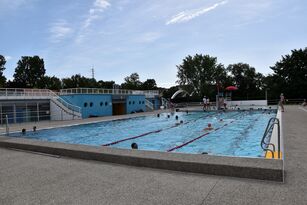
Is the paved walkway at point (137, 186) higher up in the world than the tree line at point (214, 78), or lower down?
lower down

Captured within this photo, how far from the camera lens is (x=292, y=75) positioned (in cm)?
4203

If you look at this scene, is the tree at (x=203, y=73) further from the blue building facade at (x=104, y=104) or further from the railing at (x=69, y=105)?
the railing at (x=69, y=105)

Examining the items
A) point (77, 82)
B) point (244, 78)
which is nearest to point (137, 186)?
point (244, 78)

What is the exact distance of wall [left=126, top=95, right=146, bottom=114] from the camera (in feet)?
101

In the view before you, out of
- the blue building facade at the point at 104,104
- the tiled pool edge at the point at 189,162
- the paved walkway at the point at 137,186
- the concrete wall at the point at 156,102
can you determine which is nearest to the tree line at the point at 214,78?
the blue building facade at the point at 104,104

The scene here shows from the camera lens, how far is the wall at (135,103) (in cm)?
3072

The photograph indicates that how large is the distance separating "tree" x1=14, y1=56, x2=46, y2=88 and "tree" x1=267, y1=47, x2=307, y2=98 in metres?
62.2

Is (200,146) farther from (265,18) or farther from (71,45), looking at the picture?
(71,45)

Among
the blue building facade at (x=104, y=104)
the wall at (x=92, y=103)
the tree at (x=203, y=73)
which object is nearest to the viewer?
the wall at (x=92, y=103)

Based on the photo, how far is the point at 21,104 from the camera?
21359 mm

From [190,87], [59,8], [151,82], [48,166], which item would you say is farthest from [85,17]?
[151,82]

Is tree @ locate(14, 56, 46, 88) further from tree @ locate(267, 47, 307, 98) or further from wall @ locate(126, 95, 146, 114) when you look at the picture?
tree @ locate(267, 47, 307, 98)

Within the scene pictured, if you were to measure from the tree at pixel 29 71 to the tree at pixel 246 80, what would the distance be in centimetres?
5493

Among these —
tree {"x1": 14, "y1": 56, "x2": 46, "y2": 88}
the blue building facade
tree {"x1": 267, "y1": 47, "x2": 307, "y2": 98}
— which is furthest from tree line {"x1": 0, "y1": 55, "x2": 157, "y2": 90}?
tree {"x1": 267, "y1": 47, "x2": 307, "y2": 98}
